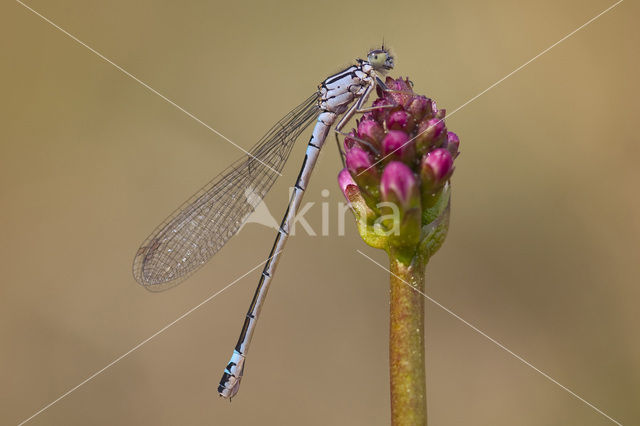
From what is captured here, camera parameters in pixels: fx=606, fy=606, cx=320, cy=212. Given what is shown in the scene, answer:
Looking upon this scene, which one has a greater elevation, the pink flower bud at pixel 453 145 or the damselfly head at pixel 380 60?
the damselfly head at pixel 380 60

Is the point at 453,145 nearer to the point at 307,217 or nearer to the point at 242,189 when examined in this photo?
the point at 242,189

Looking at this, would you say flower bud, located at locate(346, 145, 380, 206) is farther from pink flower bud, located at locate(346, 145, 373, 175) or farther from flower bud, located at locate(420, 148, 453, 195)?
flower bud, located at locate(420, 148, 453, 195)

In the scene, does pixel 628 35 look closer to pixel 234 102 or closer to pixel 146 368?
pixel 234 102

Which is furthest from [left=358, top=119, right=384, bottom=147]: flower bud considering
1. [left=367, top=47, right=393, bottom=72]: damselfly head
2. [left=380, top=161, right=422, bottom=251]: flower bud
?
[left=367, top=47, right=393, bottom=72]: damselfly head

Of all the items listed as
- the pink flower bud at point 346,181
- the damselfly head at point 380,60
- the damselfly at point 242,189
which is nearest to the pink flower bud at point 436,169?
the pink flower bud at point 346,181

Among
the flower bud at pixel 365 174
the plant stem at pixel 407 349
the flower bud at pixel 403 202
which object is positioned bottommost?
the plant stem at pixel 407 349

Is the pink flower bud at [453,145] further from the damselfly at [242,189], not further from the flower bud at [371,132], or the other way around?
the damselfly at [242,189]

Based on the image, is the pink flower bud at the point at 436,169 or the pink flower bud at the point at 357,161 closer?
the pink flower bud at the point at 436,169
